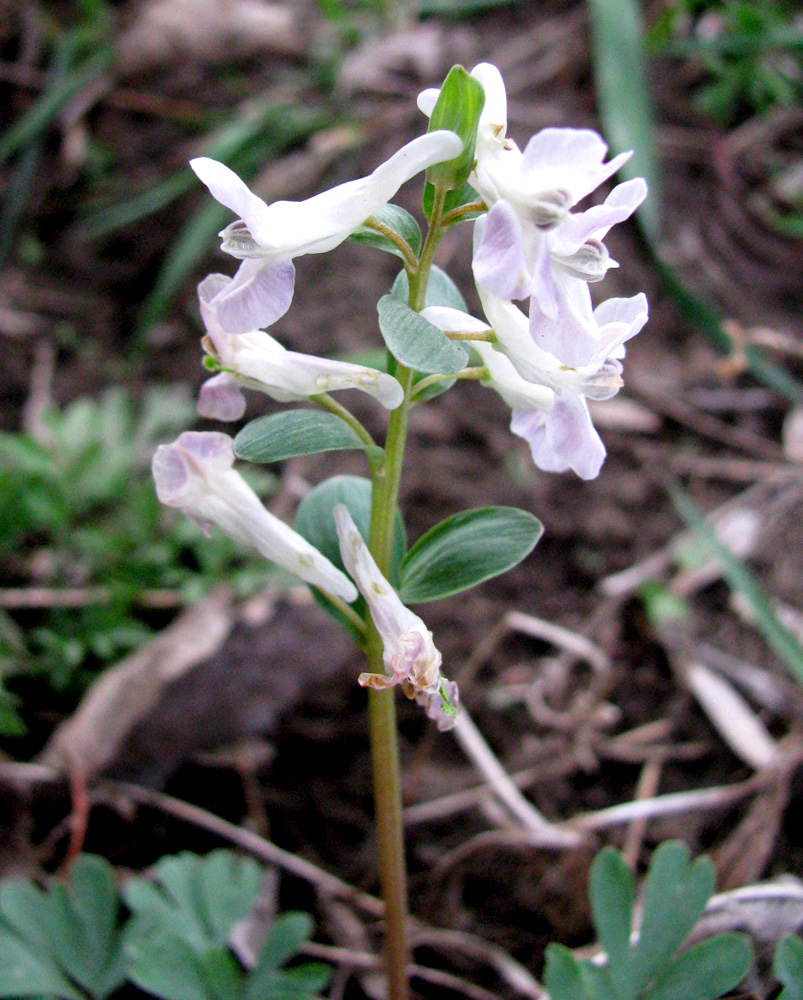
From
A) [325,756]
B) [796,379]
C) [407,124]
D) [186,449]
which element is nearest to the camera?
[186,449]

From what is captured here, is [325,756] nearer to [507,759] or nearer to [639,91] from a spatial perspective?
[507,759]

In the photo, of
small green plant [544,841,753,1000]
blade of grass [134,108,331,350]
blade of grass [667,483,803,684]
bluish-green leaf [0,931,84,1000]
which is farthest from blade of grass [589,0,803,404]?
bluish-green leaf [0,931,84,1000]

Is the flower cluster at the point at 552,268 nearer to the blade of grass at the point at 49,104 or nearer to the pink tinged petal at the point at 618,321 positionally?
the pink tinged petal at the point at 618,321

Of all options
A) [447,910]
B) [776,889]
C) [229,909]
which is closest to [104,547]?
[229,909]

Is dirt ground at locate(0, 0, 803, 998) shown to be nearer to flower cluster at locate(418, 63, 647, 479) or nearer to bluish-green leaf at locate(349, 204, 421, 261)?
flower cluster at locate(418, 63, 647, 479)

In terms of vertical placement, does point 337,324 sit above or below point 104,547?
above

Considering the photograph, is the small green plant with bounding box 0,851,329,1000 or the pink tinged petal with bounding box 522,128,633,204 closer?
the pink tinged petal with bounding box 522,128,633,204

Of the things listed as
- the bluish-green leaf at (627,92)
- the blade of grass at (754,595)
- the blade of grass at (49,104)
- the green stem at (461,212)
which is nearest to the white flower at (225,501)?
the green stem at (461,212)

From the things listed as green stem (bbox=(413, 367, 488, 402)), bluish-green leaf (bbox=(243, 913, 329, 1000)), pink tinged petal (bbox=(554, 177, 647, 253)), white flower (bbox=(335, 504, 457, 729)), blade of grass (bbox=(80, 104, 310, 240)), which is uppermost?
blade of grass (bbox=(80, 104, 310, 240))
